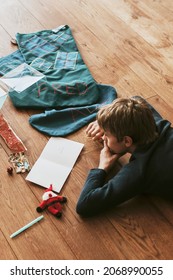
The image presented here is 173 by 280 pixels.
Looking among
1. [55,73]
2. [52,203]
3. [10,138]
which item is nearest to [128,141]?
[52,203]

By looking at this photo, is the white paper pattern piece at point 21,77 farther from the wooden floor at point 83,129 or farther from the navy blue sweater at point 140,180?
the navy blue sweater at point 140,180

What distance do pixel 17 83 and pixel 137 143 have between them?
76 cm

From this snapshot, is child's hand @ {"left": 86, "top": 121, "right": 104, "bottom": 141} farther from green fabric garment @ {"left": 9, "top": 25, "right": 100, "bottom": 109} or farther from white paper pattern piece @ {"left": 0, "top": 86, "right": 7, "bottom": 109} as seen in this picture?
white paper pattern piece @ {"left": 0, "top": 86, "right": 7, "bottom": 109}

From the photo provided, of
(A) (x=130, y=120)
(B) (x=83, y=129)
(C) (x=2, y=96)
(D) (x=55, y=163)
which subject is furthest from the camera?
(C) (x=2, y=96)

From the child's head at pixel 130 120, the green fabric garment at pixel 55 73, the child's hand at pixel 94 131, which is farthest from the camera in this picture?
the green fabric garment at pixel 55 73

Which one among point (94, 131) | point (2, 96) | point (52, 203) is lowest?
point (52, 203)

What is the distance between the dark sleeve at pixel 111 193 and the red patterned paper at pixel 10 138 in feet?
1.24

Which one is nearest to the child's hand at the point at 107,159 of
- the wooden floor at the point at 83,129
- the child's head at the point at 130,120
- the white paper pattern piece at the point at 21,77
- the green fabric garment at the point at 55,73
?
the wooden floor at the point at 83,129

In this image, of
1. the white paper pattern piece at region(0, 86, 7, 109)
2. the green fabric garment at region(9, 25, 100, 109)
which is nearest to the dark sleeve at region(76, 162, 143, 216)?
the green fabric garment at region(9, 25, 100, 109)

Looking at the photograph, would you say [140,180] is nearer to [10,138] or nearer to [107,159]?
[107,159]

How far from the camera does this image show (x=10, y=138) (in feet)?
5.24

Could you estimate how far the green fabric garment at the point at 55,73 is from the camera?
173 centimetres

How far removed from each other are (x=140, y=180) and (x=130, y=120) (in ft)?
0.71

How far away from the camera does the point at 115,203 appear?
4.36 ft
